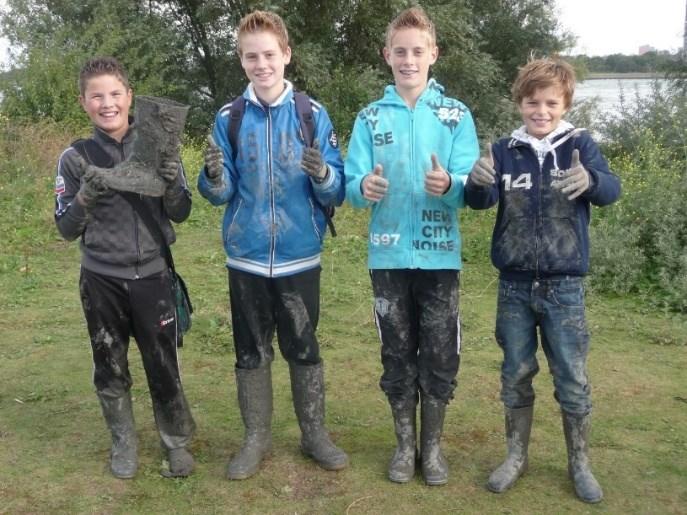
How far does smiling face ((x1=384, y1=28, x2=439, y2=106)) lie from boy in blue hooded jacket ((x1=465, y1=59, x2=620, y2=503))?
0.41 m

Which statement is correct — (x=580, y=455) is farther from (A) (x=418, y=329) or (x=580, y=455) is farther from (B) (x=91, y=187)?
(B) (x=91, y=187)

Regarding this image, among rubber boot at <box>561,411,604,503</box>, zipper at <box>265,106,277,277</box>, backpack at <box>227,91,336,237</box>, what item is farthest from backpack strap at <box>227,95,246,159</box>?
rubber boot at <box>561,411,604,503</box>

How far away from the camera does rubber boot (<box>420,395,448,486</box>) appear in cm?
328

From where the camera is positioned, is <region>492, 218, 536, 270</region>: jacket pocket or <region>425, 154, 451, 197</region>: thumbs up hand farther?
<region>492, 218, 536, 270</region>: jacket pocket

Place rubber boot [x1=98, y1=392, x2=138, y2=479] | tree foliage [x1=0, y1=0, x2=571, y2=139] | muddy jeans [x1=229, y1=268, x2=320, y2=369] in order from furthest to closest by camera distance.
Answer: tree foliage [x1=0, y1=0, x2=571, y2=139], rubber boot [x1=98, y1=392, x2=138, y2=479], muddy jeans [x1=229, y1=268, x2=320, y2=369]

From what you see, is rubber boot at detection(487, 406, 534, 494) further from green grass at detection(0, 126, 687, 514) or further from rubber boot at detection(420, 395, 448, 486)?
rubber boot at detection(420, 395, 448, 486)

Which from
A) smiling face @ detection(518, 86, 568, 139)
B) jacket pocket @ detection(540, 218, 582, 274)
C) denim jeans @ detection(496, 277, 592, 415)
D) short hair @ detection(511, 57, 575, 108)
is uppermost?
short hair @ detection(511, 57, 575, 108)

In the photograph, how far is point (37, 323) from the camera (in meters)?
5.52

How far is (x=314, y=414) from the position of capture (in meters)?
3.47

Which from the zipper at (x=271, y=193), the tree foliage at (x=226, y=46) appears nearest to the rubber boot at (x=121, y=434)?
the zipper at (x=271, y=193)

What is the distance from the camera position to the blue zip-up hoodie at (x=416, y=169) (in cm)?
310

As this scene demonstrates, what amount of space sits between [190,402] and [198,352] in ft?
2.61

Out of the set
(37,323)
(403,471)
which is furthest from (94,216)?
(37,323)

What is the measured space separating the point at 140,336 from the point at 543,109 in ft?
6.67
